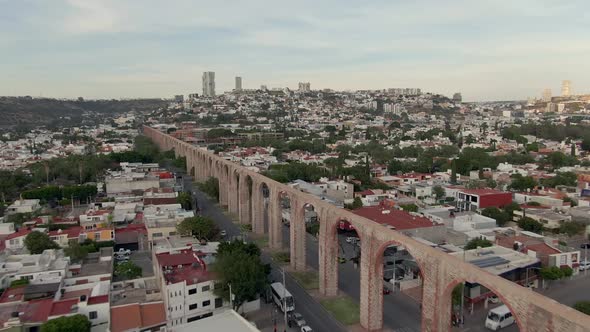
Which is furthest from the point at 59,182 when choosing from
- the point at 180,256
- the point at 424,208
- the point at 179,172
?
the point at 424,208

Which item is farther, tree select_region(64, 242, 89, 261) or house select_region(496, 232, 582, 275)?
tree select_region(64, 242, 89, 261)

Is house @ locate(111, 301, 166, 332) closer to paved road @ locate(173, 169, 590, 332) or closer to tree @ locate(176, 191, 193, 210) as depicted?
paved road @ locate(173, 169, 590, 332)

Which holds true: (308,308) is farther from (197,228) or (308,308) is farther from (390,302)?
(197,228)

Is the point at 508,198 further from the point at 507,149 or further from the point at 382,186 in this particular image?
the point at 507,149

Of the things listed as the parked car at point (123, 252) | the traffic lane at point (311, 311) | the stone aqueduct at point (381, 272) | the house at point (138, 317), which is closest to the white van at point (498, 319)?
the stone aqueduct at point (381, 272)

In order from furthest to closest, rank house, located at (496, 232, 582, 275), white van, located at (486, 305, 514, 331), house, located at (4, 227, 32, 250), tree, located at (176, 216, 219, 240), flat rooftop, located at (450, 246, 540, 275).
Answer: tree, located at (176, 216, 219, 240)
house, located at (4, 227, 32, 250)
house, located at (496, 232, 582, 275)
flat rooftop, located at (450, 246, 540, 275)
white van, located at (486, 305, 514, 331)

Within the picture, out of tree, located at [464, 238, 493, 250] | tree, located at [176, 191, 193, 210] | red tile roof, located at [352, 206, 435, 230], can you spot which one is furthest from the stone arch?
tree, located at [176, 191, 193, 210]

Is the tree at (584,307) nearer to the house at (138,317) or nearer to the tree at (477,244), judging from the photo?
the tree at (477,244)
